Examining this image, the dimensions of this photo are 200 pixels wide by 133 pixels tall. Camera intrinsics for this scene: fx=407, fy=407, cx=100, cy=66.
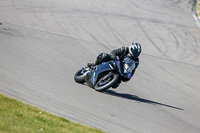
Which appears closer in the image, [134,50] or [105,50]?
[134,50]

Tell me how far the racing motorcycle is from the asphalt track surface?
253mm

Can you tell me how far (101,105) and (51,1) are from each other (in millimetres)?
14267

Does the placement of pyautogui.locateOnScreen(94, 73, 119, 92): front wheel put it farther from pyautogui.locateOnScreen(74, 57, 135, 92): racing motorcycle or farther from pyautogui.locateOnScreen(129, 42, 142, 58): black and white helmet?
pyautogui.locateOnScreen(129, 42, 142, 58): black and white helmet

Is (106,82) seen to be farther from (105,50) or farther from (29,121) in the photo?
(105,50)

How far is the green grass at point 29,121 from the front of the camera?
20.9 feet

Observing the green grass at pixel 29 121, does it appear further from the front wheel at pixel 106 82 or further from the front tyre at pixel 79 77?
the front tyre at pixel 79 77

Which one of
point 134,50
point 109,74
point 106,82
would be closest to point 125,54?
point 134,50

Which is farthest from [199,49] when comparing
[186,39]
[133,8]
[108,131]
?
[108,131]

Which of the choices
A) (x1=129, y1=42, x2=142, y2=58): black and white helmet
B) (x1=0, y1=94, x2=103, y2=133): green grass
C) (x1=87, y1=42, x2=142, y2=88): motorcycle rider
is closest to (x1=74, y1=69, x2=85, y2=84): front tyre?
(x1=87, y1=42, x2=142, y2=88): motorcycle rider

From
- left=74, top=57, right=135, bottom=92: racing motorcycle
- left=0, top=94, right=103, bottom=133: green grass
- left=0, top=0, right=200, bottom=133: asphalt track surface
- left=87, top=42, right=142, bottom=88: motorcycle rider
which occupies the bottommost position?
left=0, top=0, right=200, bottom=133: asphalt track surface

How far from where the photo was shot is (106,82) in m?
10.5

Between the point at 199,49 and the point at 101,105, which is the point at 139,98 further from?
the point at 199,49

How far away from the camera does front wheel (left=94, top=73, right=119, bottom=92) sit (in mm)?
10109

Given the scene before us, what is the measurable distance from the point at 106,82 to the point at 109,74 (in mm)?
234
